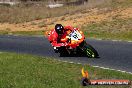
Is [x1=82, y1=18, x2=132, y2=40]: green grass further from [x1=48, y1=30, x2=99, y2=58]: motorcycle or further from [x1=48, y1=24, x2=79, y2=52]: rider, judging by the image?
[x1=48, y1=24, x2=79, y2=52]: rider

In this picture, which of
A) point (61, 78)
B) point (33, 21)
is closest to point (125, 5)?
→ point (33, 21)

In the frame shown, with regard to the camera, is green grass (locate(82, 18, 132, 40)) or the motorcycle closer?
the motorcycle

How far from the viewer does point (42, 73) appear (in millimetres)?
14750

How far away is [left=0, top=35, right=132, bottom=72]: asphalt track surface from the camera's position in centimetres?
1764

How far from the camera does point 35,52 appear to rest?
21.8 meters

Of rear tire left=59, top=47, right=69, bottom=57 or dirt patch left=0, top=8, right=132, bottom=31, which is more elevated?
rear tire left=59, top=47, right=69, bottom=57

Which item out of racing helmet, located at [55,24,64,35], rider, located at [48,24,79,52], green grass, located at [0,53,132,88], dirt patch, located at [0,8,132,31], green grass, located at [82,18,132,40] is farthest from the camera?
dirt patch, located at [0,8,132,31]

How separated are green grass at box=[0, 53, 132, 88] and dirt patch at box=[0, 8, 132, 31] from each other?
21764 millimetres

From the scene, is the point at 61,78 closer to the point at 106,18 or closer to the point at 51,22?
the point at 106,18

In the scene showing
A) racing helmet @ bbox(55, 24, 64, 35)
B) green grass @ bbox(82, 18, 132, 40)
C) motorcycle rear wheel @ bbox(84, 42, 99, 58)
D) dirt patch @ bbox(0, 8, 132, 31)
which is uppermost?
racing helmet @ bbox(55, 24, 64, 35)

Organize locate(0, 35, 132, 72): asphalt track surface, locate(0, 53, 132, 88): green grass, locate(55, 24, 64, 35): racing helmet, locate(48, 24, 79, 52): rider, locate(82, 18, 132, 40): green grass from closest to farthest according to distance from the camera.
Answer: locate(0, 53, 132, 88): green grass, locate(0, 35, 132, 72): asphalt track surface, locate(55, 24, 64, 35): racing helmet, locate(48, 24, 79, 52): rider, locate(82, 18, 132, 40): green grass

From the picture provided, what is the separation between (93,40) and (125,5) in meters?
19.9

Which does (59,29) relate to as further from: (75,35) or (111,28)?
(111,28)

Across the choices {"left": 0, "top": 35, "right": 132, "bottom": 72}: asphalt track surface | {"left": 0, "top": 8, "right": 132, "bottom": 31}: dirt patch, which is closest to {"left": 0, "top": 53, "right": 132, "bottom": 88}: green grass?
{"left": 0, "top": 35, "right": 132, "bottom": 72}: asphalt track surface
